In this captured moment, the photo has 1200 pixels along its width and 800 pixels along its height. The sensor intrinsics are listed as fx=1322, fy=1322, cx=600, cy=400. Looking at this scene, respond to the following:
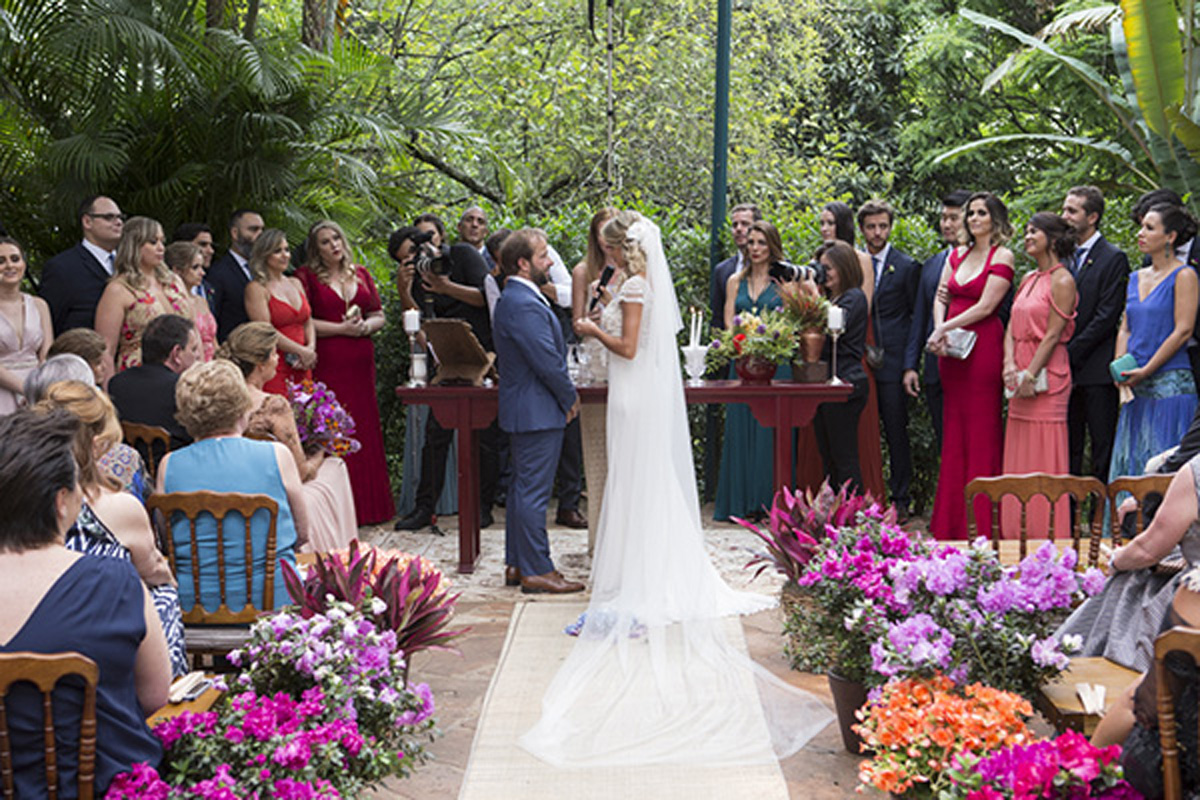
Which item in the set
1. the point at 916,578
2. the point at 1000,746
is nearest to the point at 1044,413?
the point at 916,578

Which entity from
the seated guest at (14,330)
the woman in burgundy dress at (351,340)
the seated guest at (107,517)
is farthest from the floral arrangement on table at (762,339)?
the seated guest at (107,517)

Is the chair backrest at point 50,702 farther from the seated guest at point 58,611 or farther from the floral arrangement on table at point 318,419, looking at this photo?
the floral arrangement on table at point 318,419

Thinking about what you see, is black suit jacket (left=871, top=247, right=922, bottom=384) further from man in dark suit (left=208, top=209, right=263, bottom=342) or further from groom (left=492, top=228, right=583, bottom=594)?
man in dark suit (left=208, top=209, right=263, bottom=342)

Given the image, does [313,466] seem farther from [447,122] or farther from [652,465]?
[447,122]

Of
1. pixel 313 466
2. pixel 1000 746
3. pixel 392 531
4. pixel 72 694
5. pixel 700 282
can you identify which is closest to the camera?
pixel 72 694

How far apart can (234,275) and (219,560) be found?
14.0 ft

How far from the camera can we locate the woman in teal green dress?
30.0 ft

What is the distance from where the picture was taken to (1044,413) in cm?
820

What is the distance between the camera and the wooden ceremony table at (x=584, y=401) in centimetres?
780

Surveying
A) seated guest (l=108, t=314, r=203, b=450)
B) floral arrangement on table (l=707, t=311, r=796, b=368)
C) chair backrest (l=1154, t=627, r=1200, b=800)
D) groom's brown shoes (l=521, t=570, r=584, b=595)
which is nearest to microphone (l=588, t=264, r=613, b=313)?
floral arrangement on table (l=707, t=311, r=796, b=368)

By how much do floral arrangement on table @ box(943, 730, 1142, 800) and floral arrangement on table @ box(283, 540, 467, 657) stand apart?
6.23ft

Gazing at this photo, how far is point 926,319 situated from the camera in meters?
9.07

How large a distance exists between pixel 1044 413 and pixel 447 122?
4844 millimetres

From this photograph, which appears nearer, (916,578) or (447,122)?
(916,578)
